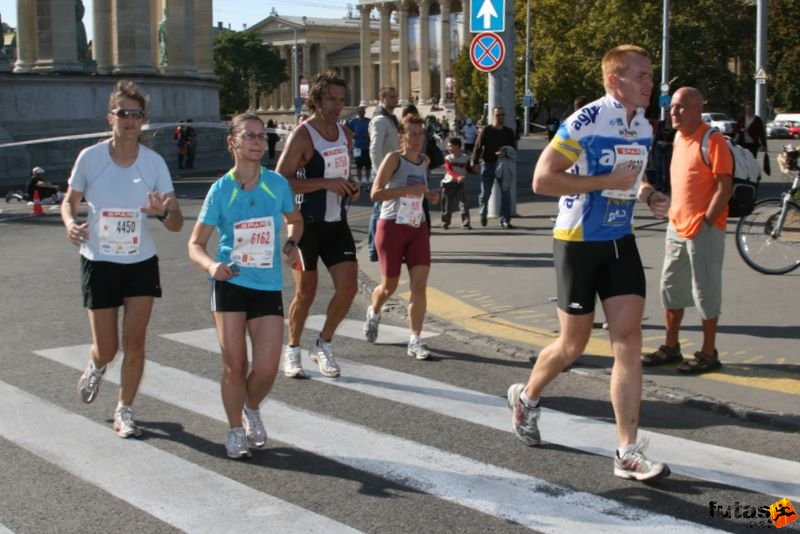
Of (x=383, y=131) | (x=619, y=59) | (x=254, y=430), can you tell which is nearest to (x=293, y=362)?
(x=254, y=430)

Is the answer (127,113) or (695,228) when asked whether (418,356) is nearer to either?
(695,228)

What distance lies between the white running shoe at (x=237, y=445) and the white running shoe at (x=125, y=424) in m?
0.78

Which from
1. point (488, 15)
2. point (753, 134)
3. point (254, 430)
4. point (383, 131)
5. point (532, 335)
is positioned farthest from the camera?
point (753, 134)

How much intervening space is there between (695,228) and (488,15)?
10.1 metres

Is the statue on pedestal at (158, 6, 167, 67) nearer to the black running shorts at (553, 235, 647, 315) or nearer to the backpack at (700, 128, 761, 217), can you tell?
the backpack at (700, 128, 761, 217)

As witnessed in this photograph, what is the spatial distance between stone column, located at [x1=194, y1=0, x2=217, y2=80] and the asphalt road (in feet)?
A: 168

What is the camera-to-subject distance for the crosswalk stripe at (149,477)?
16.8ft

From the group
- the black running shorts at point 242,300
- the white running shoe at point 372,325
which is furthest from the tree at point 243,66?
the black running shorts at point 242,300

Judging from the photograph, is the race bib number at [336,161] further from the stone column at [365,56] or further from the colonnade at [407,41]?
the stone column at [365,56]

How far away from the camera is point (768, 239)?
40.4 feet

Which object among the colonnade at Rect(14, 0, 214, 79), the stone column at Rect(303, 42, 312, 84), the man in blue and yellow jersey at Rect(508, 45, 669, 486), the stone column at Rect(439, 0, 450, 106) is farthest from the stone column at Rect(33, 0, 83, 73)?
the stone column at Rect(303, 42, 312, 84)

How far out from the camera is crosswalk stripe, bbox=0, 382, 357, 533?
16.8 feet

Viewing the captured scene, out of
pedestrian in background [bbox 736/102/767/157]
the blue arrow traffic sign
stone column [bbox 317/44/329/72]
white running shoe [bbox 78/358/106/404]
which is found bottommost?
white running shoe [bbox 78/358/106/404]

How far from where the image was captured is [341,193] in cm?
780
